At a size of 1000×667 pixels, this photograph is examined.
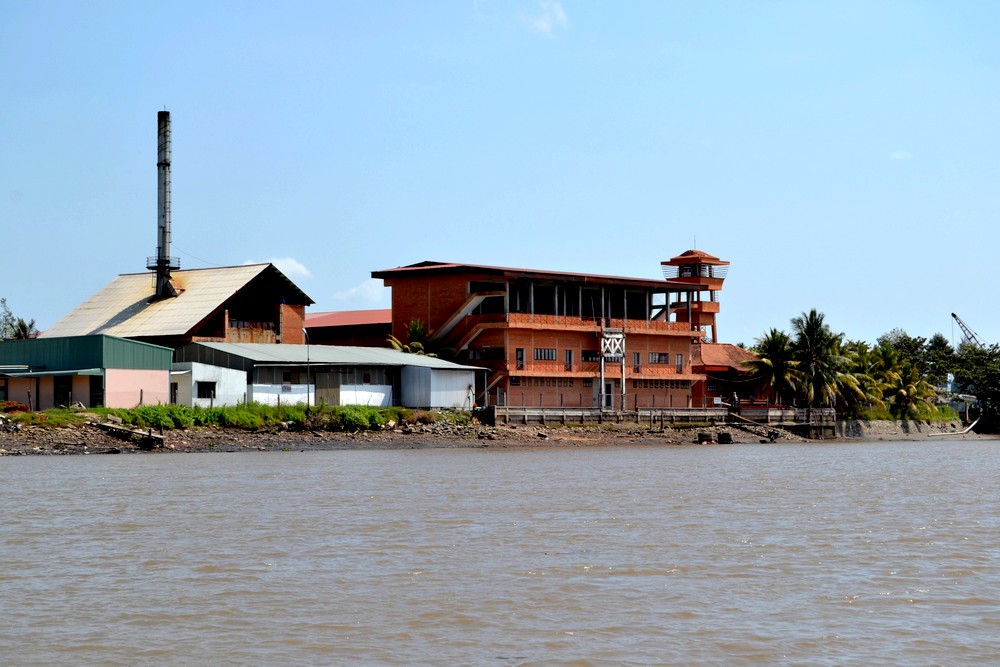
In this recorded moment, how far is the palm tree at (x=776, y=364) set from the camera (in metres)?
78.1

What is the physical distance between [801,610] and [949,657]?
2.53 metres

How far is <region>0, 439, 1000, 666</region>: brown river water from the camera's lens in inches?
513

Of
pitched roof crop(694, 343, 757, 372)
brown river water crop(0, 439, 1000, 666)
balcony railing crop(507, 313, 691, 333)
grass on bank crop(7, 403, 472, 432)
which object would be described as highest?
balcony railing crop(507, 313, 691, 333)

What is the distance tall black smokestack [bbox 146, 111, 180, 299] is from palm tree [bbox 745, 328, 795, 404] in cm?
3784

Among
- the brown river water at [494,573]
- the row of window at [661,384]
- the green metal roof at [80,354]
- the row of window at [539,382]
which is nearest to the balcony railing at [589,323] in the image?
the row of window at [539,382]

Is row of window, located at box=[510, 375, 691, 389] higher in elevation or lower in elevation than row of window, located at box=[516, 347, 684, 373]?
lower

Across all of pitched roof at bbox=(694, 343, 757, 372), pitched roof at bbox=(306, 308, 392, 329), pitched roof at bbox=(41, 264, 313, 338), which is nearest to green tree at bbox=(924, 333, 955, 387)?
pitched roof at bbox=(694, 343, 757, 372)

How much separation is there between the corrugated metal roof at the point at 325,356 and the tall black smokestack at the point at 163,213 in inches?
309

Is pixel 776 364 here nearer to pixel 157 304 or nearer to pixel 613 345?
pixel 613 345

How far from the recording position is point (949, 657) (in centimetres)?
1244

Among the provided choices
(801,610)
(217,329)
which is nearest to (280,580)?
(801,610)

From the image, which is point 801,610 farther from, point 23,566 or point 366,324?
point 366,324

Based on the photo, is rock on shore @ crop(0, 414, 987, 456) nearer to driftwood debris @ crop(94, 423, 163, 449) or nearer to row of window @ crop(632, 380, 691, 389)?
driftwood debris @ crop(94, 423, 163, 449)

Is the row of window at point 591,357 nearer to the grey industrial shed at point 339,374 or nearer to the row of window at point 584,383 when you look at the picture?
the row of window at point 584,383
